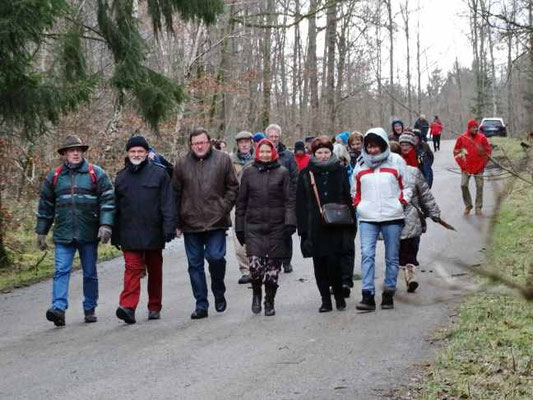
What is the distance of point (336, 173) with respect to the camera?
9.08 meters

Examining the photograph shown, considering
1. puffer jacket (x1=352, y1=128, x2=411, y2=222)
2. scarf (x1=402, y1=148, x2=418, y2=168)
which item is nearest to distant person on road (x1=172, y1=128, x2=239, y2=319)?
puffer jacket (x1=352, y1=128, x2=411, y2=222)

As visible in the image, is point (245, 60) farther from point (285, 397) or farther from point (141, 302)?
point (285, 397)

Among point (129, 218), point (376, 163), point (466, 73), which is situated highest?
point (466, 73)

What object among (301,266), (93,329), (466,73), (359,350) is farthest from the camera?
(466,73)

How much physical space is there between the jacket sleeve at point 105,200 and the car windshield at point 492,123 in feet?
138

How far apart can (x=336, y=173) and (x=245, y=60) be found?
30.0 metres

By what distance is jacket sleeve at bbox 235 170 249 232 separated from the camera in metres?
9.11

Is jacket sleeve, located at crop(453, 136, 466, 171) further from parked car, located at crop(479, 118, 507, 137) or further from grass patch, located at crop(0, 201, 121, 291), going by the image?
parked car, located at crop(479, 118, 507, 137)

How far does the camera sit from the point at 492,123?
48.8 metres

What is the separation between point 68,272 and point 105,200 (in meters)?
0.88

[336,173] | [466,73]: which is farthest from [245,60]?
[466,73]

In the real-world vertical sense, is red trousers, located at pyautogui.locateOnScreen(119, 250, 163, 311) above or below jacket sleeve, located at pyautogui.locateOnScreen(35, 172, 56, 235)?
below

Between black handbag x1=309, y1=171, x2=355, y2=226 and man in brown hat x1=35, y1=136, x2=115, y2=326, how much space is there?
2.28m

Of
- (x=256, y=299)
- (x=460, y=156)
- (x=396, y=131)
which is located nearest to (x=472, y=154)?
(x=460, y=156)
